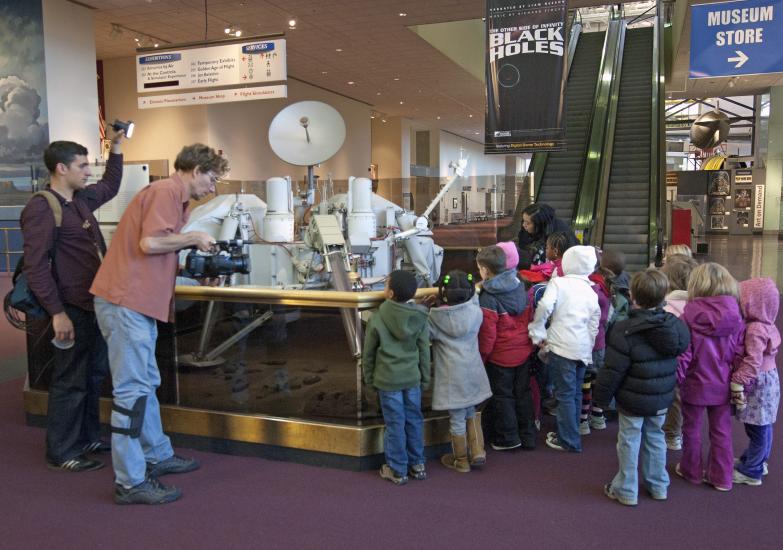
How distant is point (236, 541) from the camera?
2.84 metres

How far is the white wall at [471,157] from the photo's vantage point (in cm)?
3127

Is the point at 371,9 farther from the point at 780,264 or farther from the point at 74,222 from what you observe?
the point at 74,222

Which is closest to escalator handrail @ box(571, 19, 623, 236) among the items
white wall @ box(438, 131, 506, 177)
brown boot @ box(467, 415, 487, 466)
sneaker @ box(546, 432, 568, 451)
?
sneaker @ box(546, 432, 568, 451)

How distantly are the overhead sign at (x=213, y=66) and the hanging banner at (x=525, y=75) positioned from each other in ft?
9.68

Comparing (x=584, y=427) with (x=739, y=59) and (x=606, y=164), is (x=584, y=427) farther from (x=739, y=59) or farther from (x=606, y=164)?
(x=606, y=164)

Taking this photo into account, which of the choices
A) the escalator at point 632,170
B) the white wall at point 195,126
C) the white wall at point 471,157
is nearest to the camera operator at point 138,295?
the escalator at point 632,170

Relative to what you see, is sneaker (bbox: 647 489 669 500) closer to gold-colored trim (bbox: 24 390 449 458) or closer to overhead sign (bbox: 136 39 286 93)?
gold-colored trim (bbox: 24 390 449 458)

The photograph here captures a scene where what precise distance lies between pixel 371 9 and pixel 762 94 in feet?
51.4

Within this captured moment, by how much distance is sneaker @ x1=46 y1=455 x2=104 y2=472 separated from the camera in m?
3.62

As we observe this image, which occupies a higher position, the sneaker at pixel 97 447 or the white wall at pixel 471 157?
the white wall at pixel 471 157

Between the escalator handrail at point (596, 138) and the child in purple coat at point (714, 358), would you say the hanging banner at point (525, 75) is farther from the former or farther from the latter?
the child in purple coat at point (714, 358)

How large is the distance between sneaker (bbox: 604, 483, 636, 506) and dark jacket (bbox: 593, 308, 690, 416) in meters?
0.40

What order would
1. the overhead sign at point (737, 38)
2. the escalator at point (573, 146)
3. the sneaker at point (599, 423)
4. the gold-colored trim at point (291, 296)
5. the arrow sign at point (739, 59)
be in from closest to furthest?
the gold-colored trim at point (291, 296), the sneaker at point (599, 423), the overhead sign at point (737, 38), the arrow sign at point (739, 59), the escalator at point (573, 146)

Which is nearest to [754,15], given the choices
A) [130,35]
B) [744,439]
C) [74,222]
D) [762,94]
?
[744,439]
